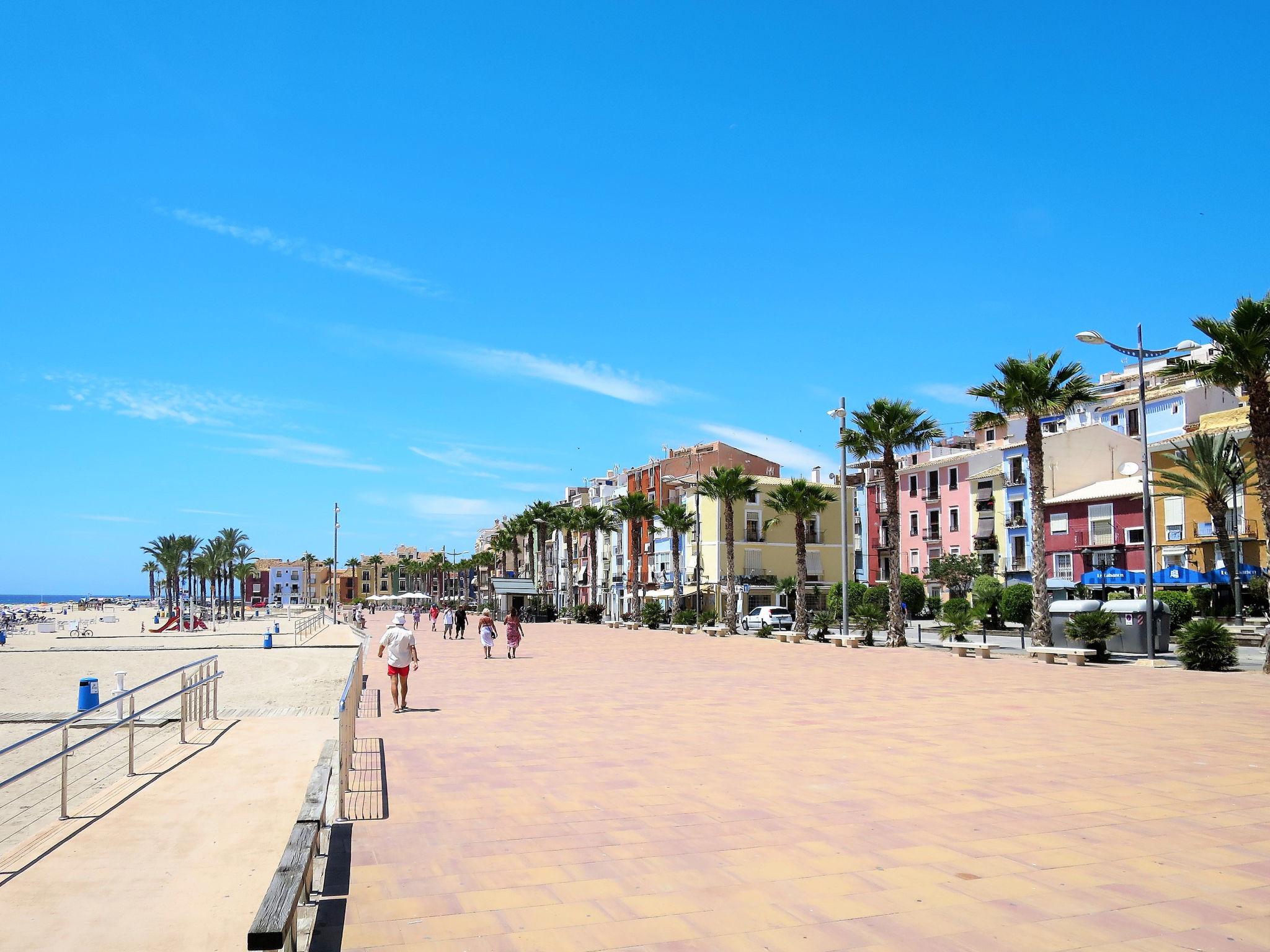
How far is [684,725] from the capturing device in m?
13.1

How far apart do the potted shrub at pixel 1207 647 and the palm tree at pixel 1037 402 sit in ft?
17.6

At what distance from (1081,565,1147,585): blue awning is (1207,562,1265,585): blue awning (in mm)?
3116

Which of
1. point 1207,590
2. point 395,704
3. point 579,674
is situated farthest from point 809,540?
point 395,704

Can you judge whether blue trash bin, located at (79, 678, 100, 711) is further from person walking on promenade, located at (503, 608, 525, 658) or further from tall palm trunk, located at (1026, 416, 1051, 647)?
tall palm trunk, located at (1026, 416, 1051, 647)

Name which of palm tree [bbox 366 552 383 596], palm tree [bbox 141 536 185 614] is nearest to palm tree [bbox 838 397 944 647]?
palm tree [bbox 141 536 185 614]

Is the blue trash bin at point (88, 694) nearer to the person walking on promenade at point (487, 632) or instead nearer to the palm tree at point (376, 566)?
the person walking on promenade at point (487, 632)

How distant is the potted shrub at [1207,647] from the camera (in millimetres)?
21312

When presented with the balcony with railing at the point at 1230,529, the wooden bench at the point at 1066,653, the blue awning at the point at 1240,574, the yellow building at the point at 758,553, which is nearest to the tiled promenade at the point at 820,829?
the wooden bench at the point at 1066,653

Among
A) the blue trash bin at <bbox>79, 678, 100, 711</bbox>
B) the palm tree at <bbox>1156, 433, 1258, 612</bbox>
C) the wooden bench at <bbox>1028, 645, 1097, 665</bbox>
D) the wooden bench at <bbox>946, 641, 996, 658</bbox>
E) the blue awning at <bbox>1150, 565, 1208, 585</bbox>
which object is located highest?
the palm tree at <bbox>1156, 433, 1258, 612</bbox>

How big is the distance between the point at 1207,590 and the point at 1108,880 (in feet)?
136

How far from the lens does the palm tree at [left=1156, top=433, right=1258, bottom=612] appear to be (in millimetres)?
38991

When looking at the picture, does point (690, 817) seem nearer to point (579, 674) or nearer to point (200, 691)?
point (200, 691)

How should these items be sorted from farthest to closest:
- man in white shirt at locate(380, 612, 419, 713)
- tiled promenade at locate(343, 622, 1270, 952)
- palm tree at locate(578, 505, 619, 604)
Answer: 1. palm tree at locate(578, 505, 619, 604)
2. man in white shirt at locate(380, 612, 419, 713)
3. tiled promenade at locate(343, 622, 1270, 952)

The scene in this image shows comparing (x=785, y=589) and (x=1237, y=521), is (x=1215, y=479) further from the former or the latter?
(x=785, y=589)
